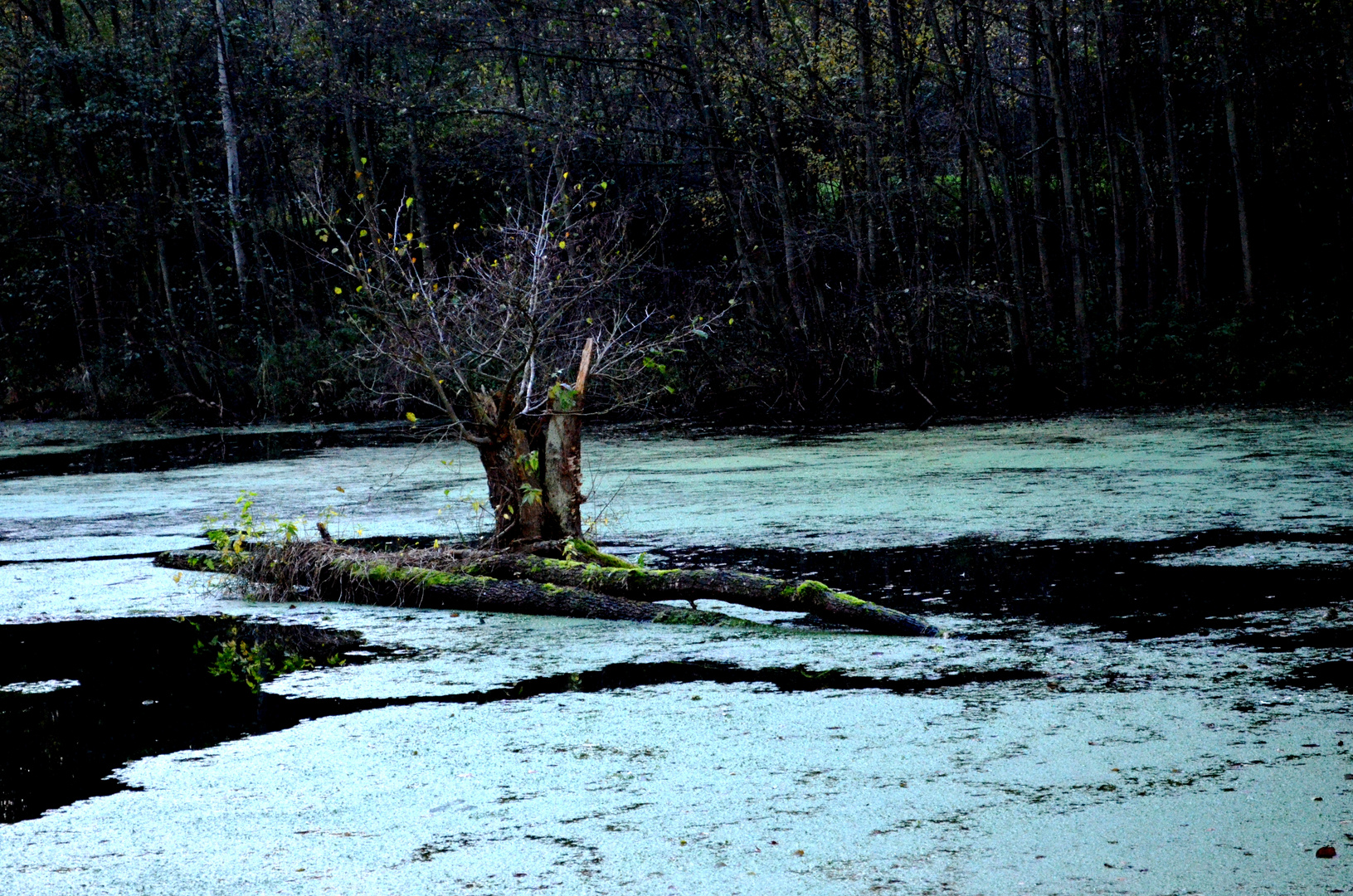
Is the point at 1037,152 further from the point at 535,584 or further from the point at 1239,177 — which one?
the point at 535,584

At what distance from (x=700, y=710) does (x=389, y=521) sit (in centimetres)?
470

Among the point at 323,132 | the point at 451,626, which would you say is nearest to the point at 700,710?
the point at 451,626

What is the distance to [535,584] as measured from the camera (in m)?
5.57

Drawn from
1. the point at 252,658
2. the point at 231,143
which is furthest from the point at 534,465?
the point at 231,143

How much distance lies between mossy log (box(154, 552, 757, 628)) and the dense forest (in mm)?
5342

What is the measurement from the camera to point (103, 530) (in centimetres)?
830

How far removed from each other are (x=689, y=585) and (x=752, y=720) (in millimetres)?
1359

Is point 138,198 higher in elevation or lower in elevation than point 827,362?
higher

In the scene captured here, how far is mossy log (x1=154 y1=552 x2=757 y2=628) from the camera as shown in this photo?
5.27m

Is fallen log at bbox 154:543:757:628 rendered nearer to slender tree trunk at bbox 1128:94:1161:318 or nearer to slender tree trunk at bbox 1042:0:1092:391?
slender tree trunk at bbox 1042:0:1092:391

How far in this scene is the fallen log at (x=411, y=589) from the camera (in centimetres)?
527

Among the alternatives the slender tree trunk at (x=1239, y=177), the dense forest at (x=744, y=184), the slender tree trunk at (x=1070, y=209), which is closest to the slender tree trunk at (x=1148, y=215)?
the dense forest at (x=744, y=184)

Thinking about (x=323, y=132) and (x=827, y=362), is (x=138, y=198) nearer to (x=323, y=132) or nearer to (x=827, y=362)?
(x=323, y=132)

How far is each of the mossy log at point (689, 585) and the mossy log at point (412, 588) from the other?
5cm
